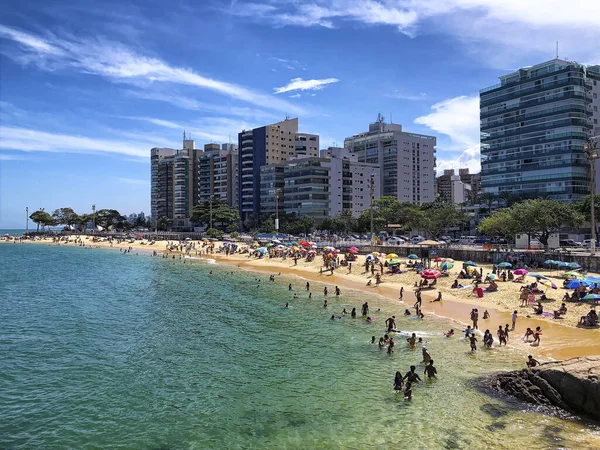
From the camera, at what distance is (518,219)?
57.2m

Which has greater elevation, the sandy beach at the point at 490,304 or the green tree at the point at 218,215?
the green tree at the point at 218,215

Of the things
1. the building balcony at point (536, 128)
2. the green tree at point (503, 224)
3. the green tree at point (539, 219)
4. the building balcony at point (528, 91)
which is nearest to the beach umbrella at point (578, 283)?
the green tree at point (539, 219)

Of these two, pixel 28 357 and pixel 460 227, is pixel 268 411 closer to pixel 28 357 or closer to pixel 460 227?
pixel 28 357

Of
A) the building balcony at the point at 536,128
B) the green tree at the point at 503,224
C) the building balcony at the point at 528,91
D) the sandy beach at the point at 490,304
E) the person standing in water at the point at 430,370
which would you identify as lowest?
the person standing in water at the point at 430,370

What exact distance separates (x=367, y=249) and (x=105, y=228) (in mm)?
140988

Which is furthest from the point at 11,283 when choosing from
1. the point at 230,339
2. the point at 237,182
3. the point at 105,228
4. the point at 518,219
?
the point at 105,228

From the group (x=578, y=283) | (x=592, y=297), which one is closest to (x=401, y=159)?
(x=578, y=283)

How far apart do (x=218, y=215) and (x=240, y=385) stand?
118736 millimetres

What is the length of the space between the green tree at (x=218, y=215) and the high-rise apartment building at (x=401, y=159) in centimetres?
4701

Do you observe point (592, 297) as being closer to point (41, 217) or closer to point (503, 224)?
point (503, 224)

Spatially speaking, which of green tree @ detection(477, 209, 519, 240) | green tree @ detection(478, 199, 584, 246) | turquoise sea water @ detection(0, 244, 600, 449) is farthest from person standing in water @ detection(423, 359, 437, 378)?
green tree @ detection(477, 209, 519, 240)

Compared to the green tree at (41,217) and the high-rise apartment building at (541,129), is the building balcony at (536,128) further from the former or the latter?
the green tree at (41,217)

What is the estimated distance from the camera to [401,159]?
152125 mm

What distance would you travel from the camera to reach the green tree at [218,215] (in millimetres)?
138125
